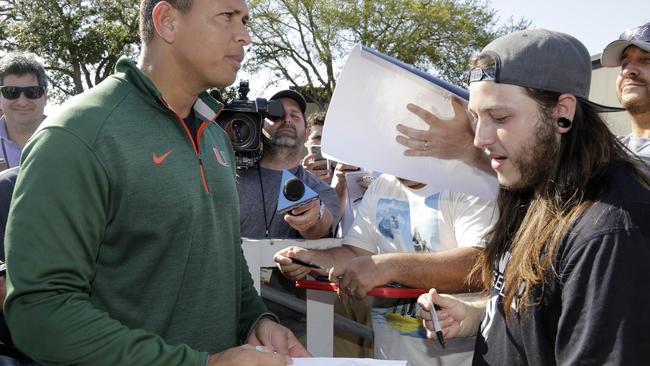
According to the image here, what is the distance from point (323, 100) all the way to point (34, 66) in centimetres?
2167

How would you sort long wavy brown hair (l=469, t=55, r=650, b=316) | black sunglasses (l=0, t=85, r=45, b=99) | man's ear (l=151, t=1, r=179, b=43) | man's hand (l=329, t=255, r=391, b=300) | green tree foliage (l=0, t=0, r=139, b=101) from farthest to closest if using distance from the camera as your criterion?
green tree foliage (l=0, t=0, r=139, b=101)
black sunglasses (l=0, t=85, r=45, b=99)
man's hand (l=329, t=255, r=391, b=300)
man's ear (l=151, t=1, r=179, b=43)
long wavy brown hair (l=469, t=55, r=650, b=316)

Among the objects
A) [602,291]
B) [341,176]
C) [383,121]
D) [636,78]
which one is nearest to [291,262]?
[383,121]

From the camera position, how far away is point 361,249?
8.46 ft

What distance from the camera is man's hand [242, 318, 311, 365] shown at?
173 cm

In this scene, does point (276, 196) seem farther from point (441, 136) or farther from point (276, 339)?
point (276, 339)

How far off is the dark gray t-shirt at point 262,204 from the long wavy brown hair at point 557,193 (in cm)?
189

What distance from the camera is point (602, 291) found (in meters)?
1.18

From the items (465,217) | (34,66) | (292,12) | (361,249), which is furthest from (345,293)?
(292,12)

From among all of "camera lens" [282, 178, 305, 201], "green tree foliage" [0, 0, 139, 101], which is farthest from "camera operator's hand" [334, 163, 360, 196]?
"green tree foliage" [0, 0, 139, 101]

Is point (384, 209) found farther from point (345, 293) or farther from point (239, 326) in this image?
point (239, 326)

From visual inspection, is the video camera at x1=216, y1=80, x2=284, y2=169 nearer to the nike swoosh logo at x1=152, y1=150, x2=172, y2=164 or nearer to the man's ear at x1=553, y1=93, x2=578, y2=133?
the nike swoosh logo at x1=152, y1=150, x2=172, y2=164

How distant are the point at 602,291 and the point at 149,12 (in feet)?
4.76

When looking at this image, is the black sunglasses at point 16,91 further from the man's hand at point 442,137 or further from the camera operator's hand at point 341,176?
the man's hand at point 442,137

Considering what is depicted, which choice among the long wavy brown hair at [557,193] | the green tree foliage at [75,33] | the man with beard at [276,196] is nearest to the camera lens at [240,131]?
the man with beard at [276,196]
